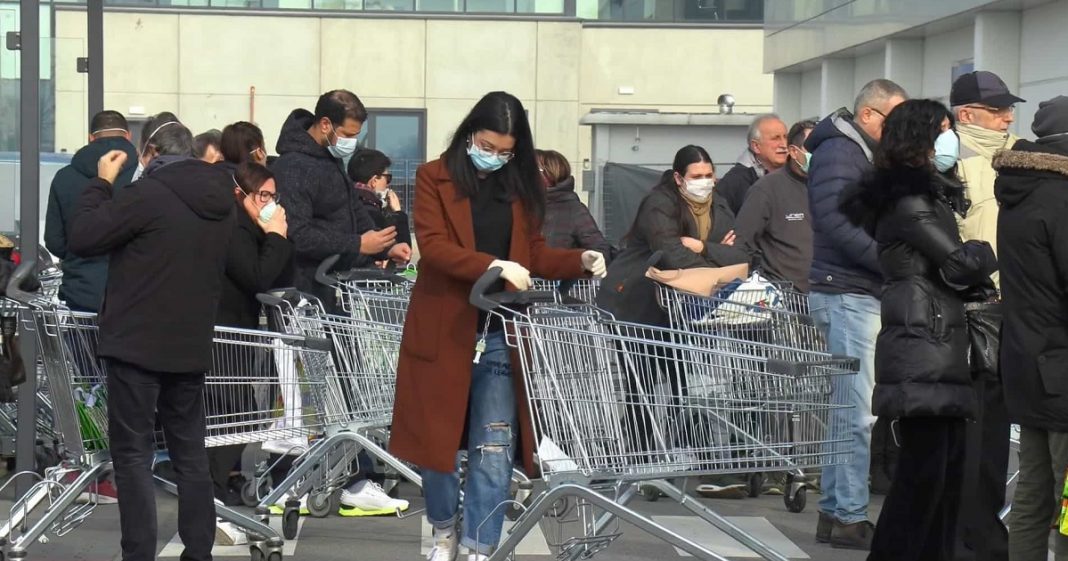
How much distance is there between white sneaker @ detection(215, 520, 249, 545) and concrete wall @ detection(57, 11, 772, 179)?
25227mm

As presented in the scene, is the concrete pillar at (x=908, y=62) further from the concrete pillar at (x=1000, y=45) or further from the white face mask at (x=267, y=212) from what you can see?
the white face mask at (x=267, y=212)

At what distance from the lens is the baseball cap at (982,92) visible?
680 centimetres

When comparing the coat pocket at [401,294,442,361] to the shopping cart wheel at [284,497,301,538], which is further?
the shopping cart wheel at [284,497,301,538]

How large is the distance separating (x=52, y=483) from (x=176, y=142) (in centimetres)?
145

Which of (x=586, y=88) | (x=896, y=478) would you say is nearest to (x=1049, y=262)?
(x=896, y=478)

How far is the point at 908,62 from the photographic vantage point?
15.5 metres

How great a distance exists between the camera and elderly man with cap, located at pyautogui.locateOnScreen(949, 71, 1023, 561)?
21.1 feet

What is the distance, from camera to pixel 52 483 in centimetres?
643

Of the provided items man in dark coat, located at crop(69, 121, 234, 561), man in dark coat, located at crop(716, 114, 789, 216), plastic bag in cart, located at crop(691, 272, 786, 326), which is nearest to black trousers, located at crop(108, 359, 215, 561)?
man in dark coat, located at crop(69, 121, 234, 561)

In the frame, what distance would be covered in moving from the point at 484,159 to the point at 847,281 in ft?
7.31

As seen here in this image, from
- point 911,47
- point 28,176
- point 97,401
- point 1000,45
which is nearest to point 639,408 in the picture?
point 97,401

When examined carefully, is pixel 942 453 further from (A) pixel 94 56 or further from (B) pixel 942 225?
(A) pixel 94 56

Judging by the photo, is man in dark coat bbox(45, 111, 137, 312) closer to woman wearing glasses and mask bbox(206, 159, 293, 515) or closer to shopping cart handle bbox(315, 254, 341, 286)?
woman wearing glasses and mask bbox(206, 159, 293, 515)

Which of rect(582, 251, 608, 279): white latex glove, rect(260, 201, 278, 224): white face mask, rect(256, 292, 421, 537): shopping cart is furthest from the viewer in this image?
rect(260, 201, 278, 224): white face mask
